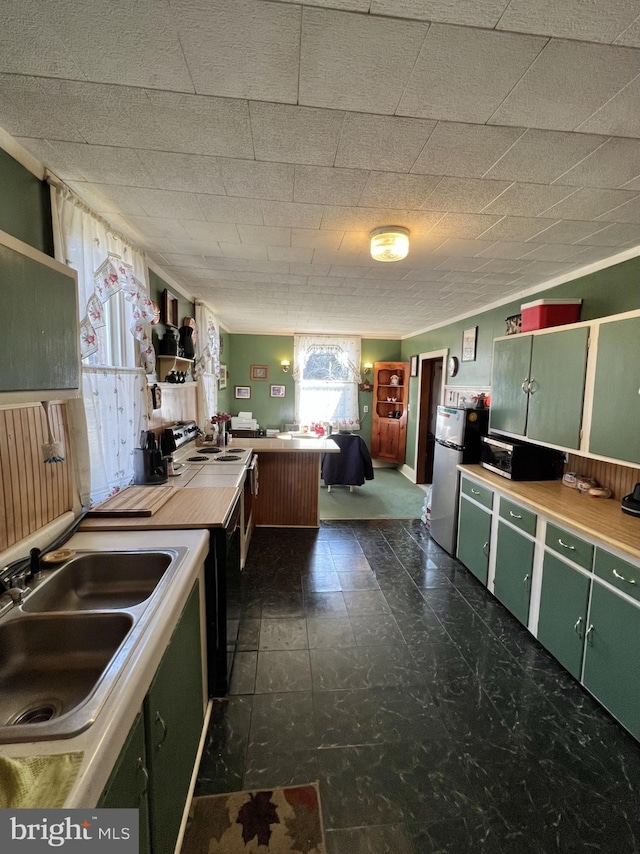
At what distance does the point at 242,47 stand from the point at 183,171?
688mm

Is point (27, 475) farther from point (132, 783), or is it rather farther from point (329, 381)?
point (329, 381)

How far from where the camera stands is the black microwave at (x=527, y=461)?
103 inches

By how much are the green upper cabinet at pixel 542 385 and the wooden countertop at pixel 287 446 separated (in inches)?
59.6

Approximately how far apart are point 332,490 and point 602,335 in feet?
12.6

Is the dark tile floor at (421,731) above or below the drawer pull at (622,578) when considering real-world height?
below

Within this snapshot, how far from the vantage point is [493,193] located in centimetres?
158

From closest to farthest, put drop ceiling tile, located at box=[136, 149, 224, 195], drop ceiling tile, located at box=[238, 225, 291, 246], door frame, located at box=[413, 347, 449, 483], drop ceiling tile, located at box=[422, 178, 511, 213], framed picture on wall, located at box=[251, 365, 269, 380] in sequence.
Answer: drop ceiling tile, located at box=[136, 149, 224, 195] → drop ceiling tile, located at box=[422, 178, 511, 213] → drop ceiling tile, located at box=[238, 225, 291, 246] → door frame, located at box=[413, 347, 449, 483] → framed picture on wall, located at box=[251, 365, 269, 380]

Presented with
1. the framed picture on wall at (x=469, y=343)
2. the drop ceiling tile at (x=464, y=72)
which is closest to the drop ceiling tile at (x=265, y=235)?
the drop ceiling tile at (x=464, y=72)

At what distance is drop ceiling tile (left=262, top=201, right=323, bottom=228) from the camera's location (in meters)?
1.74

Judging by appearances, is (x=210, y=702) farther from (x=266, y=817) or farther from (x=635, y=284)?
(x=635, y=284)

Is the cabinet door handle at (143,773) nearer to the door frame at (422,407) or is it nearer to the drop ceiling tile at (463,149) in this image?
the drop ceiling tile at (463,149)

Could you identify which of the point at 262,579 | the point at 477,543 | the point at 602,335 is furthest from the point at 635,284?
the point at 262,579

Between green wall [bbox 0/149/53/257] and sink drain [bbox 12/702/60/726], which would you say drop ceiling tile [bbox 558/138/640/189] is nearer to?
green wall [bbox 0/149/53/257]

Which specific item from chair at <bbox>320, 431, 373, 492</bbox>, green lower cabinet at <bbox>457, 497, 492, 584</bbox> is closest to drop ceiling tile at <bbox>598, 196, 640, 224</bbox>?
green lower cabinet at <bbox>457, 497, 492, 584</bbox>
